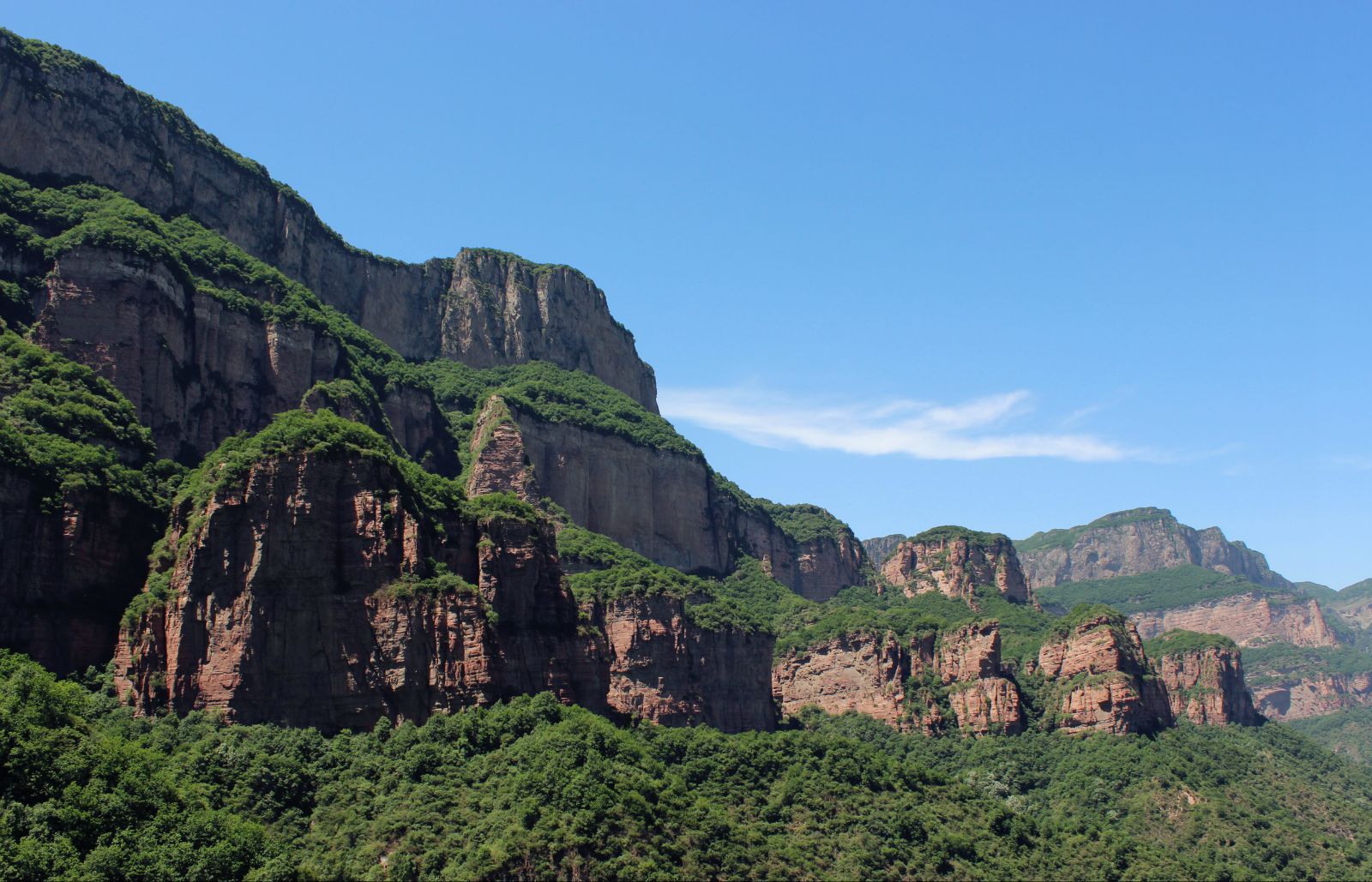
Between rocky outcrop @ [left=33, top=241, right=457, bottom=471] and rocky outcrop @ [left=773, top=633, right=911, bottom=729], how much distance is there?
58.3 metres

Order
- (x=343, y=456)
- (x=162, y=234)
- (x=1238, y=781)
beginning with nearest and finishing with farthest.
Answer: (x=343, y=456), (x=162, y=234), (x=1238, y=781)

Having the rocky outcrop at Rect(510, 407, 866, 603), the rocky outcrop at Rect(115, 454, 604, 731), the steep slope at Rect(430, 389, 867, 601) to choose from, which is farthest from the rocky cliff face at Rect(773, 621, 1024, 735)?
the rocky outcrop at Rect(115, 454, 604, 731)

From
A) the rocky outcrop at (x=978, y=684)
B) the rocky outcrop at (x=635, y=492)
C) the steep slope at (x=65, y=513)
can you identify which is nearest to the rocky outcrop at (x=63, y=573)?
the steep slope at (x=65, y=513)

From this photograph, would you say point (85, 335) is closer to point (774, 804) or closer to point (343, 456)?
point (343, 456)

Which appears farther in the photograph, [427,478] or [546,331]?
[546,331]

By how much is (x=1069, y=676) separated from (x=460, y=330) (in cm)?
8112

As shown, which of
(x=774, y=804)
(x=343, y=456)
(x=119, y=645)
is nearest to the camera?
(x=119, y=645)

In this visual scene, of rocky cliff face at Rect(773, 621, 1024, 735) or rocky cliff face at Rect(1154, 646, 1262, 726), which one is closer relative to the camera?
rocky cliff face at Rect(773, 621, 1024, 735)

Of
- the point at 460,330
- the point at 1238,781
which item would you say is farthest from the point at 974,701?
the point at 460,330

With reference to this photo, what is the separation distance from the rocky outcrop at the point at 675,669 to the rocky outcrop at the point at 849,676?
27276mm

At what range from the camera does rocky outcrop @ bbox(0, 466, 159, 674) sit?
83375 mm

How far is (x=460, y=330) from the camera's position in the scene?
606 feet

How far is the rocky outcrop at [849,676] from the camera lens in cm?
16388

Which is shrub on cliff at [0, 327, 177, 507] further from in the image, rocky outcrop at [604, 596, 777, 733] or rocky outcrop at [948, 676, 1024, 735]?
rocky outcrop at [948, 676, 1024, 735]
